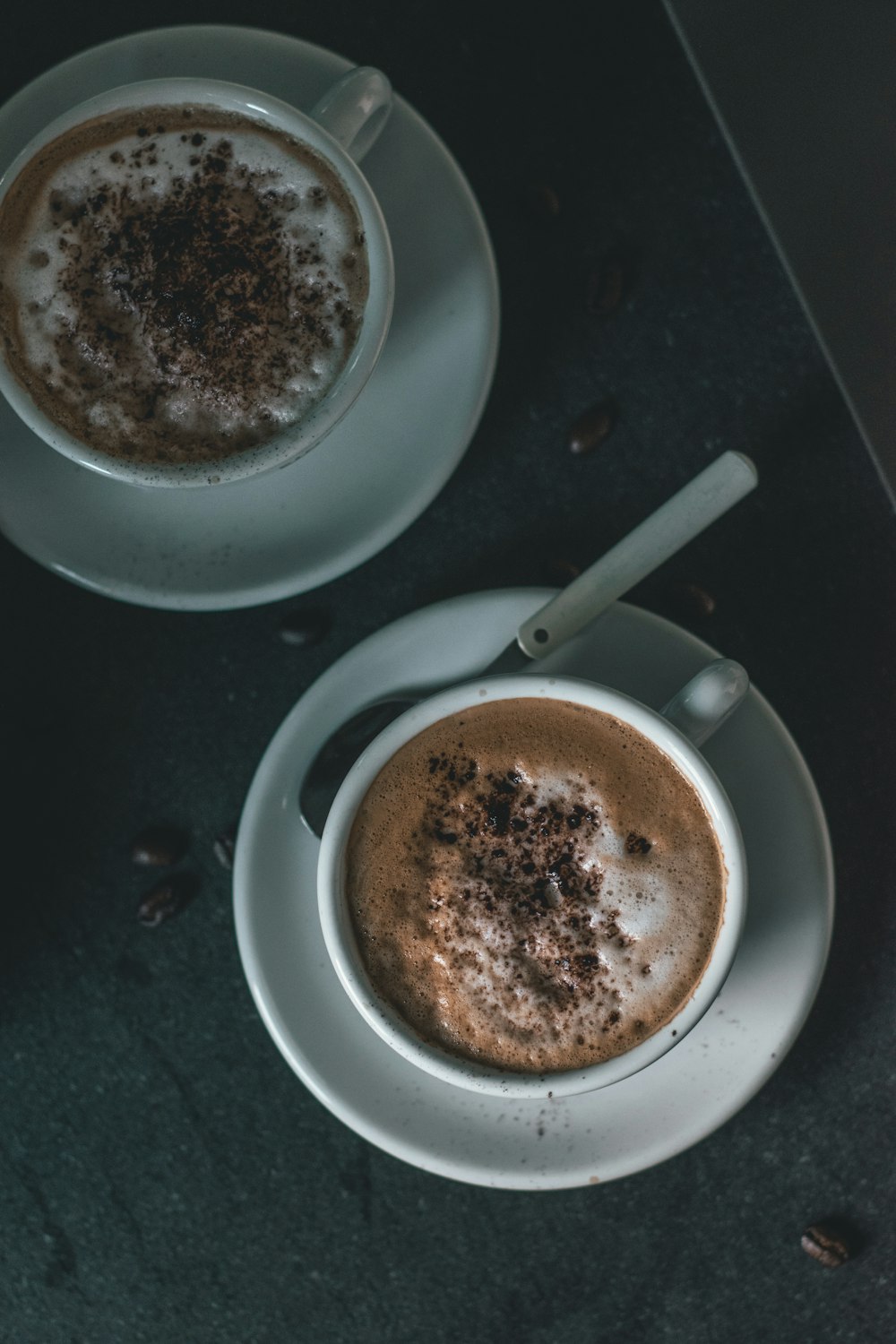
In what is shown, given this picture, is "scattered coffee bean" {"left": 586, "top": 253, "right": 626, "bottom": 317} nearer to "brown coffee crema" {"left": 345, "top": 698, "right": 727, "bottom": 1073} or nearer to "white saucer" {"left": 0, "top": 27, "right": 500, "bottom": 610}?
"white saucer" {"left": 0, "top": 27, "right": 500, "bottom": 610}

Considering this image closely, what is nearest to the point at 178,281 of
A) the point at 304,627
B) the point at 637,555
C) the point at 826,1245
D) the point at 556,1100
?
the point at 304,627

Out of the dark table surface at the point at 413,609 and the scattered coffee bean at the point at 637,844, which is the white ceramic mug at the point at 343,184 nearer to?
the dark table surface at the point at 413,609

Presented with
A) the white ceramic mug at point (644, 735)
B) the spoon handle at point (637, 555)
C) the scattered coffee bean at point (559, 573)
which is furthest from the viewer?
the scattered coffee bean at point (559, 573)

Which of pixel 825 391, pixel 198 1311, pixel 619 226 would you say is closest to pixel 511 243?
pixel 619 226

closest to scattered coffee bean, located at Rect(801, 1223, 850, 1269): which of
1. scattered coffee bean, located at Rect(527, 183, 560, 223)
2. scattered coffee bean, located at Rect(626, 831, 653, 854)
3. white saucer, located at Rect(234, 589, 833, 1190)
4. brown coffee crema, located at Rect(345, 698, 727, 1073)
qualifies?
white saucer, located at Rect(234, 589, 833, 1190)

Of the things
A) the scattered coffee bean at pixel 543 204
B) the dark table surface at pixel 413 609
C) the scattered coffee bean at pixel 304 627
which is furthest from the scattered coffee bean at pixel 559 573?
the scattered coffee bean at pixel 543 204
